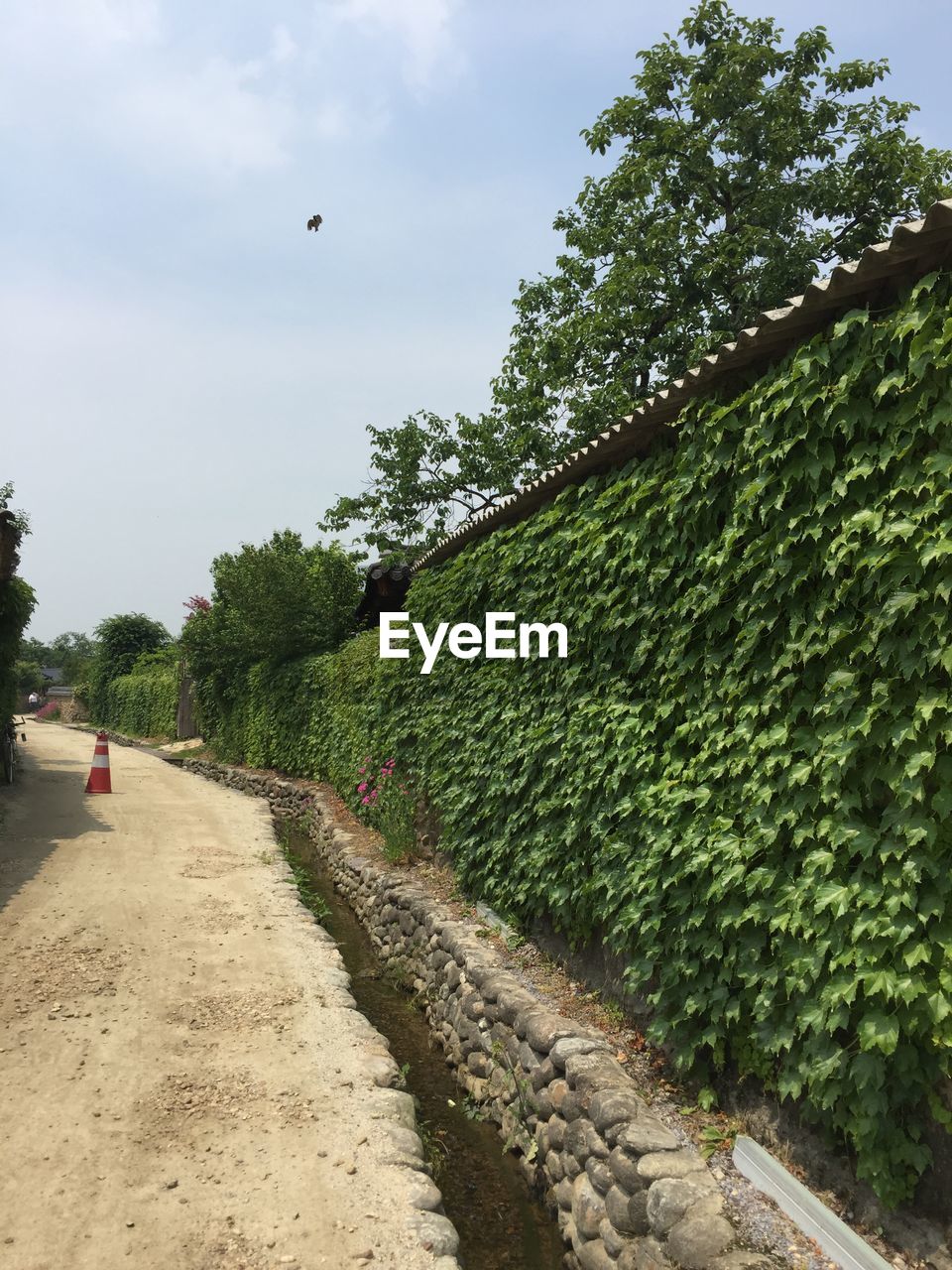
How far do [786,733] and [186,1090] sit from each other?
376 centimetres

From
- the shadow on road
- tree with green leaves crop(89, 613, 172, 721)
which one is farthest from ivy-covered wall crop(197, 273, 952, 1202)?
tree with green leaves crop(89, 613, 172, 721)

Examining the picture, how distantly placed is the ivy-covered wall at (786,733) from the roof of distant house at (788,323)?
13cm

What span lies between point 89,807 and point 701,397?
12186mm

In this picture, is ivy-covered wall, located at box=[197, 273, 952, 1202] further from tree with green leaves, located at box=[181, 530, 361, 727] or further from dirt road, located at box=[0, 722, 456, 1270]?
tree with green leaves, located at box=[181, 530, 361, 727]

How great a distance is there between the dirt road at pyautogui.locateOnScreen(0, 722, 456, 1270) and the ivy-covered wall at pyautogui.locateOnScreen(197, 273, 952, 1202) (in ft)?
5.35

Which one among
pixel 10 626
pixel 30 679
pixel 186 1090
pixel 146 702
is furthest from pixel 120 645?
pixel 186 1090

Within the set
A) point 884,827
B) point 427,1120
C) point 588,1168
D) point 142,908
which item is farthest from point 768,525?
point 142,908

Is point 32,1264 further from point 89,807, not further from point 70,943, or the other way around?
point 89,807

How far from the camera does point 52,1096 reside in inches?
171

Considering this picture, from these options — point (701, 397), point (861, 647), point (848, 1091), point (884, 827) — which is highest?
point (701, 397)

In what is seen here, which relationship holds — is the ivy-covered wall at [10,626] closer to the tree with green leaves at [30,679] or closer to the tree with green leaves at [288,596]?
the tree with green leaves at [288,596]

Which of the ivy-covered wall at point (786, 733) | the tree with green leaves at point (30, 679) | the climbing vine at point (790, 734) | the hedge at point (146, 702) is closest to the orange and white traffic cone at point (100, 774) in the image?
the ivy-covered wall at point (786, 733)

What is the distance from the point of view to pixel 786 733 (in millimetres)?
3551

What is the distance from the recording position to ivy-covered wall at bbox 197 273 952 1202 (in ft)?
9.57
